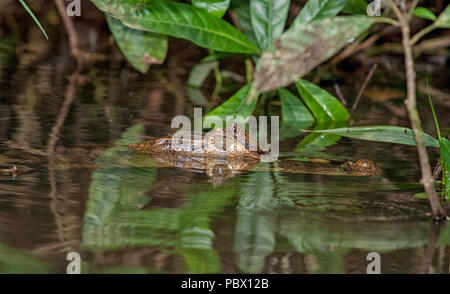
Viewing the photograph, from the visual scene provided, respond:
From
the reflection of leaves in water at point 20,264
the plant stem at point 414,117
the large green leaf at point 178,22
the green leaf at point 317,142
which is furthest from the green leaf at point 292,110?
the reflection of leaves in water at point 20,264

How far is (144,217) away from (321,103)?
1.68 metres

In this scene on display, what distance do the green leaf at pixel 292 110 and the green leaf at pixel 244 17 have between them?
38 cm

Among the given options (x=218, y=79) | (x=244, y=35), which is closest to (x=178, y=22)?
(x=244, y=35)

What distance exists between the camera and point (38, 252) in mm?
1711

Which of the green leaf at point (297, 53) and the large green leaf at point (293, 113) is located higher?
the large green leaf at point (293, 113)

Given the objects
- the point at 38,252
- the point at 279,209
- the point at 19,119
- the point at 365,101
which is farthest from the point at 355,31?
the point at 365,101

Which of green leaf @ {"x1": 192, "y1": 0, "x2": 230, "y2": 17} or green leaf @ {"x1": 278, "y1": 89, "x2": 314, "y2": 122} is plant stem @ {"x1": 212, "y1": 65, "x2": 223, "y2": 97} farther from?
green leaf @ {"x1": 192, "y1": 0, "x2": 230, "y2": 17}

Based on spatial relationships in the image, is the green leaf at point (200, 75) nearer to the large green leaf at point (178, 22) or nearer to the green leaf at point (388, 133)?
the large green leaf at point (178, 22)

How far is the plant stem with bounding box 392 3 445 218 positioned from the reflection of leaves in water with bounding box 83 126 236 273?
607 mm

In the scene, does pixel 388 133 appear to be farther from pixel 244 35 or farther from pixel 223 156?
pixel 244 35

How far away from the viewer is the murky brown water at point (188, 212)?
67.9 inches

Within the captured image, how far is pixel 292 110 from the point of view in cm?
360

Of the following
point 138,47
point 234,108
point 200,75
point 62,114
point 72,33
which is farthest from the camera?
point 72,33

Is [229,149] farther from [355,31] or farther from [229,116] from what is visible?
[355,31]
